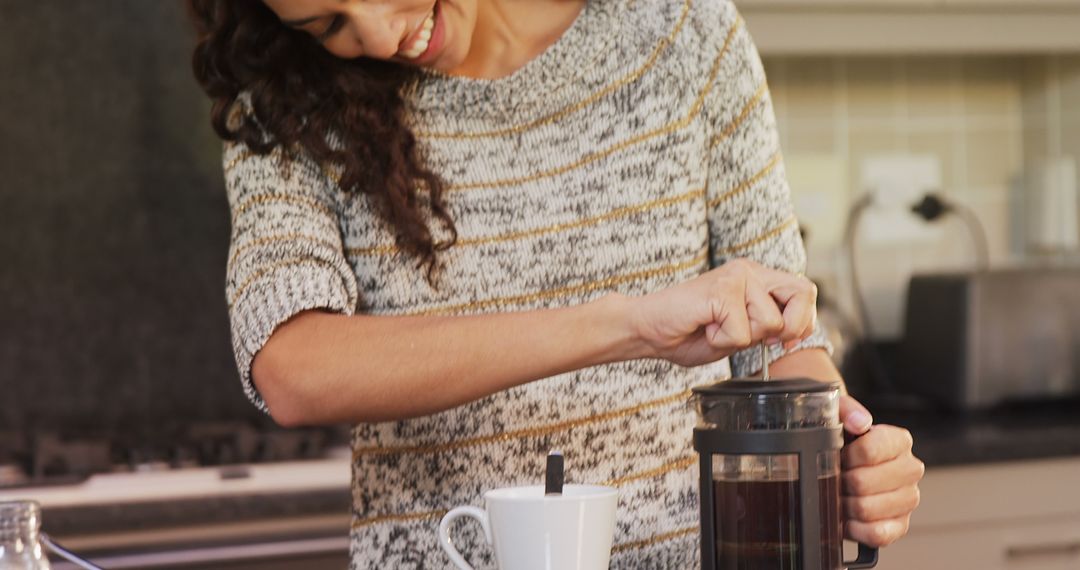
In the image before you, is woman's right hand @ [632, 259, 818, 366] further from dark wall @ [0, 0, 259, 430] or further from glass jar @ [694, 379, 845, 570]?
dark wall @ [0, 0, 259, 430]

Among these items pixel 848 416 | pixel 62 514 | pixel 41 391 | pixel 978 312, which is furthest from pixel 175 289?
pixel 848 416

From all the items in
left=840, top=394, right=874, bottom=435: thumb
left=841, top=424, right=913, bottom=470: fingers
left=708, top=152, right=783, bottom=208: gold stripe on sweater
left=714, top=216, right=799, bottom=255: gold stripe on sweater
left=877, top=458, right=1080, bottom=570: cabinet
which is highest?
left=708, top=152, right=783, bottom=208: gold stripe on sweater

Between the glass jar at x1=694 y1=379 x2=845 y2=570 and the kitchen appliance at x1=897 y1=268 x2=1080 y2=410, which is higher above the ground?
the kitchen appliance at x1=897 y1=268 x2=1080 y2=410

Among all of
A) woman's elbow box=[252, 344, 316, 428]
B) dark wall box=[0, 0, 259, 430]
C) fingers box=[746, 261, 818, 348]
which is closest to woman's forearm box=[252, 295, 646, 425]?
woman's elbow box=[252, 344, 316, 428]

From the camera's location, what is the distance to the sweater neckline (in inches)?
48.4

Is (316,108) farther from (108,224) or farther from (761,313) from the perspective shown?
(108,224)

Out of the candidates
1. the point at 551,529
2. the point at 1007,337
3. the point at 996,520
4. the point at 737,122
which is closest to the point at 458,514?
the point at 551,529

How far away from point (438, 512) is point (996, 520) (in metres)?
1.14

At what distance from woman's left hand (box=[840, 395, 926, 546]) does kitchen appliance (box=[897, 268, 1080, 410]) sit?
1382mm

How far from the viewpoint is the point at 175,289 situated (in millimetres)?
2297

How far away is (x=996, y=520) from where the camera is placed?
2002mm

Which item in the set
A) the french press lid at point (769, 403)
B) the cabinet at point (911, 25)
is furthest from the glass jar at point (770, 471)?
the cabinet at point (911, 25)

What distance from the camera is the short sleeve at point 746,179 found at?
3.98 feet

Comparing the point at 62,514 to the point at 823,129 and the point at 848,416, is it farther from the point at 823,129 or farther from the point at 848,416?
the point at 823,129
